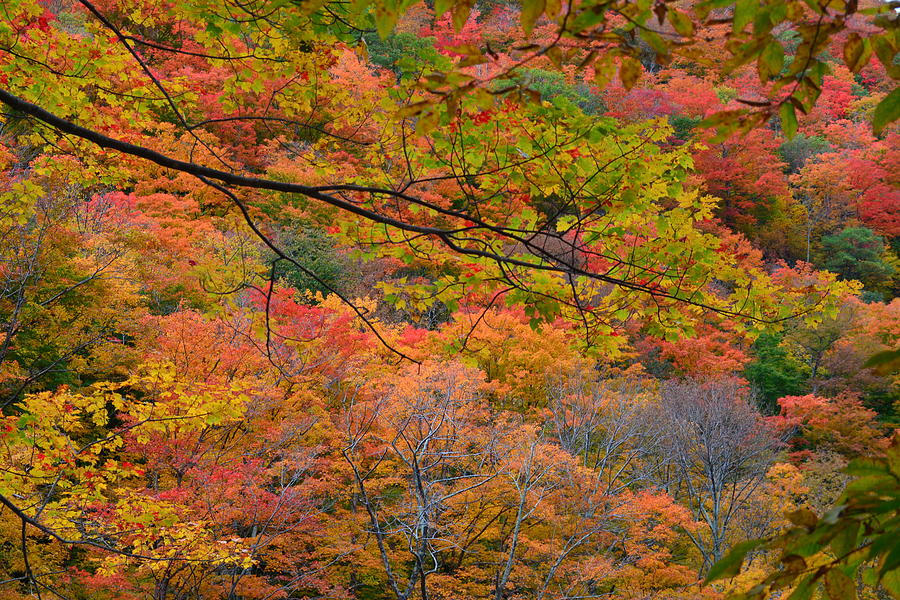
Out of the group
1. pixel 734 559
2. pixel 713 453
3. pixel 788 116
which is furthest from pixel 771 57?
pixel 713 453

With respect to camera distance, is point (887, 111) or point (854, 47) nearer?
point (887, 111)

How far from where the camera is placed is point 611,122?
100 inches

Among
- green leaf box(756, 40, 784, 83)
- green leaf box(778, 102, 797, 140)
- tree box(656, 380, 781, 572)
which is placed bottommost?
tree box(656, 380, 781, 572)

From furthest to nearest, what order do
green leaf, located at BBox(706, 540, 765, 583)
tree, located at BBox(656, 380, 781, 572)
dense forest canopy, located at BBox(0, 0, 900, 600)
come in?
tree, located at BBox(656, 380, 781, 572), dense forest canopy, located at BBox(0, 0, 900, 600), green leaf, located at BBox(706, 540, 765, 583)

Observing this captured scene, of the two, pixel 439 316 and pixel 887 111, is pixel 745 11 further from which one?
pixel 439 316

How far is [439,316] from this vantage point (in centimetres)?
1786

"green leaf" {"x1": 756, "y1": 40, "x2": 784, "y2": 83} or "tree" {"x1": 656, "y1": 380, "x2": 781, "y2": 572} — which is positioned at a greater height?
"green leaf" {"x1": 756, "y1": 40, "x2": 784, "y2": 83}

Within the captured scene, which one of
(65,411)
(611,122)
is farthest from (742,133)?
(65,411)

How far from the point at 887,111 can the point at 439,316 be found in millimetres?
16859

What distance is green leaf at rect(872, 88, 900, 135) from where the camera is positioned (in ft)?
3.40

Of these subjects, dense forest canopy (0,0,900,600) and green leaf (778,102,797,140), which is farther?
dense forest canopy (0,0,900,600)

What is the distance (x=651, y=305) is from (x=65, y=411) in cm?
479

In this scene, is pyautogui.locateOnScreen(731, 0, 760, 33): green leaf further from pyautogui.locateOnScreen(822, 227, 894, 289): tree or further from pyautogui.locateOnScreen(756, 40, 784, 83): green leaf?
pyautogui.locateOnScreen(822, 227, 894, 289): tree

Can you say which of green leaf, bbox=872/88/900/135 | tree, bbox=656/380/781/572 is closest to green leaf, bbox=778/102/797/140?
green leaf, bbox=872/88/900/135
